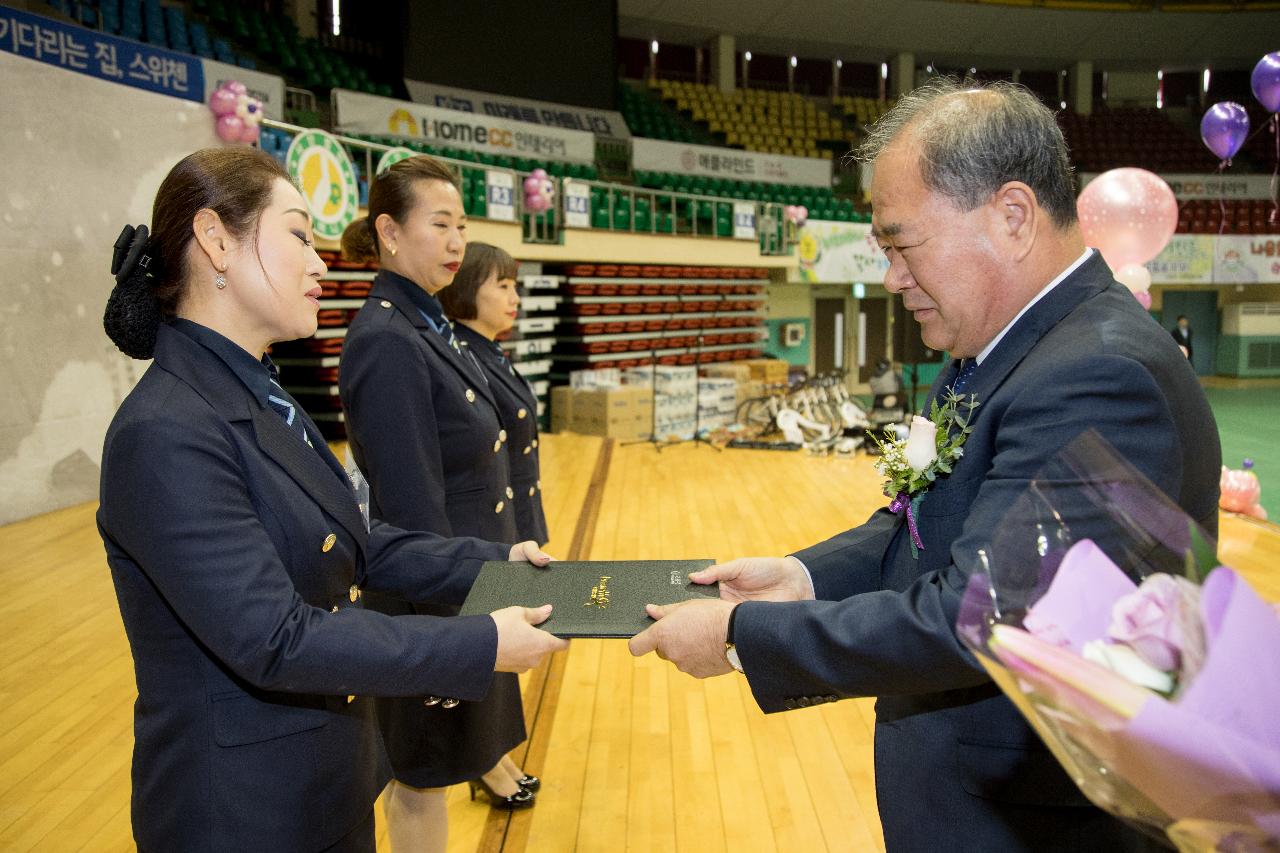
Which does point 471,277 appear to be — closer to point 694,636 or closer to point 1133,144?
point 694,636

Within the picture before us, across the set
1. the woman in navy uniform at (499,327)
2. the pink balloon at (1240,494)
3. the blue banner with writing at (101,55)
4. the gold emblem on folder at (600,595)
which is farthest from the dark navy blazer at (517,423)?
the pink balloon at (1240,494)

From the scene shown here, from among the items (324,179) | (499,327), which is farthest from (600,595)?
(324,179)

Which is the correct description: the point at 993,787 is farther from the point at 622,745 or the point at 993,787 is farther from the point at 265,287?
the point at 622,745

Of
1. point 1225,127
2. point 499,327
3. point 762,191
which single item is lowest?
point 499,327

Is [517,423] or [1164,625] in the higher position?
[1164,625]

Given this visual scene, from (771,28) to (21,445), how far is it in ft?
51.9

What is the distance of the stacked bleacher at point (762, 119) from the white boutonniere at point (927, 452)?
655 inches

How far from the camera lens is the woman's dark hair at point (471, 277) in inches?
117

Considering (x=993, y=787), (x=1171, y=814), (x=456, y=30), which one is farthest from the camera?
(x=456, y=30)

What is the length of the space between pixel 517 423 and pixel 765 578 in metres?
1.35

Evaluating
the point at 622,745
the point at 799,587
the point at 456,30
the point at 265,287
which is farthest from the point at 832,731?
the point at 456,30

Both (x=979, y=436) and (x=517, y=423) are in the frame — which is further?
(x=517, y=423)

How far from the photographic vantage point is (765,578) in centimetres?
167

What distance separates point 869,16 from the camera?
17.8 metres
